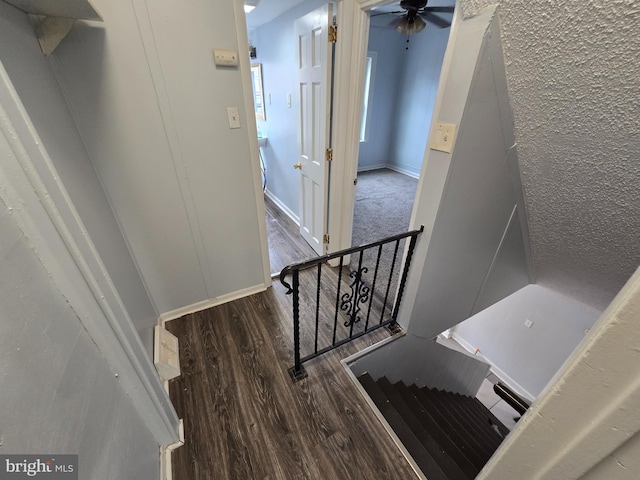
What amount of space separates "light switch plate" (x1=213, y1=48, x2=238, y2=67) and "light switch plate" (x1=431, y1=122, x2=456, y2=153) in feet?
3.73

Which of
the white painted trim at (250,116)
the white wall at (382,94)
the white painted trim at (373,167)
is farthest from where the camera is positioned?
the white painted trim at (373,167)

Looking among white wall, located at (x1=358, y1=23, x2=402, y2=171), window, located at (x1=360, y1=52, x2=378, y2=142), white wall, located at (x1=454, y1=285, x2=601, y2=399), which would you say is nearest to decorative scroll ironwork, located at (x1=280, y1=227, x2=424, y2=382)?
white wall, located at (x1=454, y1=285, x2=601, y2=399)

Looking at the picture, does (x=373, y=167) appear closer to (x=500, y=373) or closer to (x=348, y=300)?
(x=500, y=373)

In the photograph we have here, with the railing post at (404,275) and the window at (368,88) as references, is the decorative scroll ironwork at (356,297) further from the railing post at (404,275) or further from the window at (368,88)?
the window at (368,88)

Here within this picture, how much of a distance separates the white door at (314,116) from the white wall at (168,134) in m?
0.64

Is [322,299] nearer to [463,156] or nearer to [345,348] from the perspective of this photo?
[345,348]

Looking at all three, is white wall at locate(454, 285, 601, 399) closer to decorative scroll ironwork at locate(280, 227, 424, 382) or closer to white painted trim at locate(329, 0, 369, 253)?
decorative scroll ironwork at locate(280, 227, 424, 382)

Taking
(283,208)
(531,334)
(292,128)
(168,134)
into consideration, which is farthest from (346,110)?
(531,334)

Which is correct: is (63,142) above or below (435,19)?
below

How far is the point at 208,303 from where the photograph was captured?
2.00 meters

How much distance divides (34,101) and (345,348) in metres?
1.85

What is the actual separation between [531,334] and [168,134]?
4122 mm

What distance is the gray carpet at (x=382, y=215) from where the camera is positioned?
2480 millimetres

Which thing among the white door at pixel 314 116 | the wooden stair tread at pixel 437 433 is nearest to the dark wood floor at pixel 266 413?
the wooden stair tread at pixel 437 433
